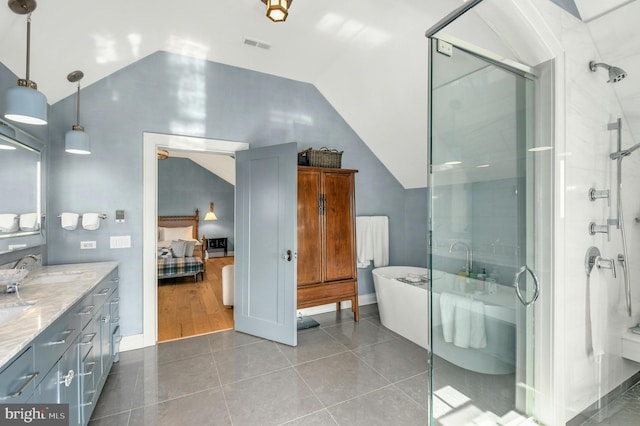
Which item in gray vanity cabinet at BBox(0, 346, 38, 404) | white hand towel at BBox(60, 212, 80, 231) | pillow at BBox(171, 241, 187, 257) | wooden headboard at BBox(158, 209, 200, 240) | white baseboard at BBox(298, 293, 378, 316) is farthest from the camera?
wooden headboard at BBox(158, 209, 200, 240)

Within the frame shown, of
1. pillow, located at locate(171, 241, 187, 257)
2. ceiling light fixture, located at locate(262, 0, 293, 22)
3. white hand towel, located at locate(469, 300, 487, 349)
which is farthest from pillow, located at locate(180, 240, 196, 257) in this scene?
white hand towel, located at locate(469, 300, 487, 349)

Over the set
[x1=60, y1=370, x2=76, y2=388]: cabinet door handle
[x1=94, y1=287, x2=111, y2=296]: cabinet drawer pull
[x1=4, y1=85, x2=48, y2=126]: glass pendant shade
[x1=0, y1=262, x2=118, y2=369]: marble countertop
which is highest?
[x1=4, y1=85, x2=48, y2=126]: glass pendant shade

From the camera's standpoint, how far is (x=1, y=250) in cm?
184

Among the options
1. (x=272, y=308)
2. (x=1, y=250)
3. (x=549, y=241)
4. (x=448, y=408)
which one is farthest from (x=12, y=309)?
(x=549, y=241)

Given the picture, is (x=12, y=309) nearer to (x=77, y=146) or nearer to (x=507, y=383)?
(x=77, y=146)

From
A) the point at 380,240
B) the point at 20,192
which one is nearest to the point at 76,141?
the point at 20,192

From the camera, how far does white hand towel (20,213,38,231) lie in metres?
2.14

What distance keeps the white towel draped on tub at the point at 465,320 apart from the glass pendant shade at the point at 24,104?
2.40 meters

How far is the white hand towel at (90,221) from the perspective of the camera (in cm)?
274

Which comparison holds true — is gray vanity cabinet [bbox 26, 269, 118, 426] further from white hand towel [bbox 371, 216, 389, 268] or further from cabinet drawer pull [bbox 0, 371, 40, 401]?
white hand towel [bbox 371, 216, 389, 268]

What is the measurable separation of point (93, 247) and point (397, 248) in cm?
389

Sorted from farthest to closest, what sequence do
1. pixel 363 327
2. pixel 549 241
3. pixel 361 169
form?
pixel 361 169, pixel 363 327, pixel 549 241

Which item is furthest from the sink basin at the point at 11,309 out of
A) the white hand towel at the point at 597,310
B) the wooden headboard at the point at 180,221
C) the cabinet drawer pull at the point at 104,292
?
the wooden headboard at the point at 180,221

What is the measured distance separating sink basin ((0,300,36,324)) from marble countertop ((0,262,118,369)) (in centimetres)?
3
